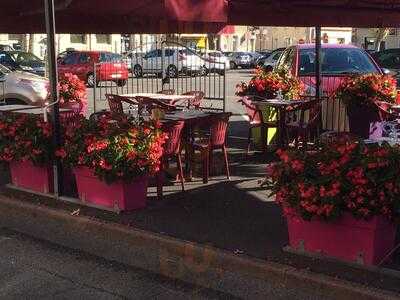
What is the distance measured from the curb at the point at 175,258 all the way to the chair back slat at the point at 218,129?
2.08 metres

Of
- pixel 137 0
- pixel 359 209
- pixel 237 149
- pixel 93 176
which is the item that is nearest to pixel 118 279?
pixel 93 176

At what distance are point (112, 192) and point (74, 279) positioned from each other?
124 cm

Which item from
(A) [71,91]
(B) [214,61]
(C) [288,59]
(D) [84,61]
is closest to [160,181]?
(A) [71,91]

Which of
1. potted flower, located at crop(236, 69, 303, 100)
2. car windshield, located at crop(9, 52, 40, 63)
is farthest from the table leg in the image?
car windshield, located at crop(9, 52, 40, 63)

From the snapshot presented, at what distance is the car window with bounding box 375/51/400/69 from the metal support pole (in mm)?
14812

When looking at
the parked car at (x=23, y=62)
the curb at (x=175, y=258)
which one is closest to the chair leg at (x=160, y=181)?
the curb at (x=175, y=258)

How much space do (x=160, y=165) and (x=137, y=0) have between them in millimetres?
1620

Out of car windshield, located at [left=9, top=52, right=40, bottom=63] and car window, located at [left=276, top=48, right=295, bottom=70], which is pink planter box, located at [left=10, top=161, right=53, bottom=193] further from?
car windshield, located at [left=9, top=52, right=40, bottom=63]

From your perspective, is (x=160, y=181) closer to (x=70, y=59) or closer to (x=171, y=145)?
(x=171, y=145)

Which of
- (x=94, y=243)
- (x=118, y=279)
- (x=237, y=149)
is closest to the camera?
(x=118, y=279)

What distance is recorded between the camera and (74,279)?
16.8 ft

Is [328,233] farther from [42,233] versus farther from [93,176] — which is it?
[42,233]

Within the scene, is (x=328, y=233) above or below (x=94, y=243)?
above

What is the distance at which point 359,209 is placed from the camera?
4.38 metres
